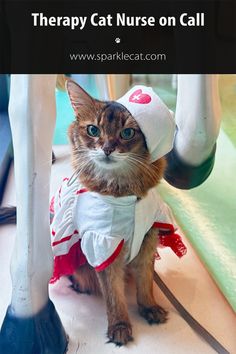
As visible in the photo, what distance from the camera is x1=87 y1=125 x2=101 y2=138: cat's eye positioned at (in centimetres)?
46

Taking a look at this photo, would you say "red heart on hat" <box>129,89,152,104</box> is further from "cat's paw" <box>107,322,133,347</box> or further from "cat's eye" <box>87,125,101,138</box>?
"cat's paw" <box>107,322,133,347</box>

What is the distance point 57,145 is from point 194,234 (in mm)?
167

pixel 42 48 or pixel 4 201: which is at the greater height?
pixel 42 48

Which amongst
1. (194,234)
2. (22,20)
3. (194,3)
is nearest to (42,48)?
(22,20)

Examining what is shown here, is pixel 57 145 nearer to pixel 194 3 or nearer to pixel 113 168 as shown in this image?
pixel 113 168

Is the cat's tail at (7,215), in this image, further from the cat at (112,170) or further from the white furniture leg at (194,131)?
the white furniture leg at (194,131)

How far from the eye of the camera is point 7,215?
1.66ft

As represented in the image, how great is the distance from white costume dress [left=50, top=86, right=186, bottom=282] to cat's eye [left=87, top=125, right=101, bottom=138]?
1.2 inches

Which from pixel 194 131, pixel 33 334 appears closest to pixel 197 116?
pixel 194 131

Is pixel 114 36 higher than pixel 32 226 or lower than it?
higher

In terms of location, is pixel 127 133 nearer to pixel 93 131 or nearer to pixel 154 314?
pixel 93 131

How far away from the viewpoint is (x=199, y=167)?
0.52 m

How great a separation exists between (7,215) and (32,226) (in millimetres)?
53

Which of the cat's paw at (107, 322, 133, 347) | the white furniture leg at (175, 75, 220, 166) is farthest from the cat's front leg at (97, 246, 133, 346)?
the white furniture leg at (175, 75, 220, 166)
